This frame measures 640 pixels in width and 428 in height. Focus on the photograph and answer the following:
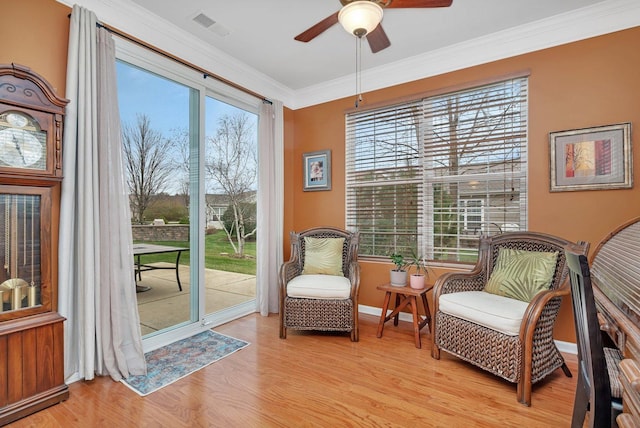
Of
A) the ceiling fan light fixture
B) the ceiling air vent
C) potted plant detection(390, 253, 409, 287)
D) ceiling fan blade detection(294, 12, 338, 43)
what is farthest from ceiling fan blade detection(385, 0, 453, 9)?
potted plant detection(390, 253, 409, 287)

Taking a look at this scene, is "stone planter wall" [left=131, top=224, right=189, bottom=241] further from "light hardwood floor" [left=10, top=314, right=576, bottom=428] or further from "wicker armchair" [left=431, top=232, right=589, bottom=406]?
"wicker armchair" [left=431, top=232, right=589, bottom=406]

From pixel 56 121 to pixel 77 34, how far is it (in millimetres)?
636

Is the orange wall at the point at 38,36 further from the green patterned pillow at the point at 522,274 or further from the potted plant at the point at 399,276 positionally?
the green patterned pillow at the point at 522,274

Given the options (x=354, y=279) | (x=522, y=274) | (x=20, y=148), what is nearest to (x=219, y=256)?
(x=354, y=279)

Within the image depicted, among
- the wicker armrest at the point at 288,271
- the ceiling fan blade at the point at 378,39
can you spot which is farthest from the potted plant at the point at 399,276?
the ceiling fan blade at the point at 378,39

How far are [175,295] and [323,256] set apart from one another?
1.49 meters

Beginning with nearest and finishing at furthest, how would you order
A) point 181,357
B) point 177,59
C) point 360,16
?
point 360,16 < point 181,357 < point 177,59

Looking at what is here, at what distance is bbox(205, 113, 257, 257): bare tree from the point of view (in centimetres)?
331

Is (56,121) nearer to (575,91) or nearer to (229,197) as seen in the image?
(229,197)

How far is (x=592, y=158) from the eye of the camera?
243cm

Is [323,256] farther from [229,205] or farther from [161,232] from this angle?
[161,232]

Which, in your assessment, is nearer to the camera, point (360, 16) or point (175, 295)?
point (360, 16)

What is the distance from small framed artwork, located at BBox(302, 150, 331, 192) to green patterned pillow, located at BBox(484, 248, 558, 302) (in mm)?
2047

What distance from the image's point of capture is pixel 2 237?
1756mm
